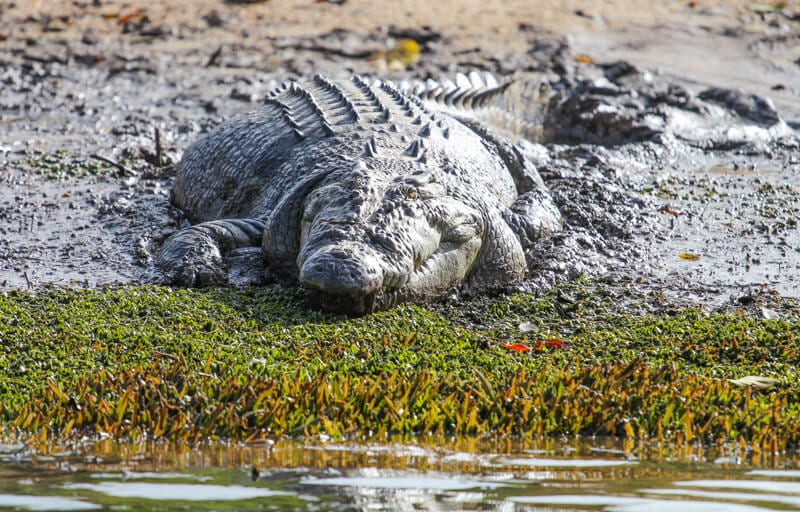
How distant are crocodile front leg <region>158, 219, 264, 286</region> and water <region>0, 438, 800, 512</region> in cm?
219

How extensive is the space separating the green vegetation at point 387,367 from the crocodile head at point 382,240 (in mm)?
152

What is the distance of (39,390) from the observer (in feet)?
12.2

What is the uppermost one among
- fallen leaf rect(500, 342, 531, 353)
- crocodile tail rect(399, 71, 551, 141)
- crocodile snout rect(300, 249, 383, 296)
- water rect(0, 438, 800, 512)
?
crocodile tail rect(399, 71, 551, 141)

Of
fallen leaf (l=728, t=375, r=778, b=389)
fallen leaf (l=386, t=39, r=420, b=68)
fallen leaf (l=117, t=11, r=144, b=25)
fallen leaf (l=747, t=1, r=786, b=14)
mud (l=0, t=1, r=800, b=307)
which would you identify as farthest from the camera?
fallen leaf (l=747, t=1, r=786, b=14)

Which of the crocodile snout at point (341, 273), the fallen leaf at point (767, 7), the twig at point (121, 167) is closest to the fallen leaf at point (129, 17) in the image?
the twig at point (121, 167)

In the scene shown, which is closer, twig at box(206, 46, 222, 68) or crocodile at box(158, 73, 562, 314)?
crocodile at box(158, 73, 562, 314)

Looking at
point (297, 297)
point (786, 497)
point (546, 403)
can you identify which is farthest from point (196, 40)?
point (786, 497)

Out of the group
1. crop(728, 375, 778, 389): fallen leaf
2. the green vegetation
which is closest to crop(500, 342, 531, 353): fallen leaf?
the green vegetation

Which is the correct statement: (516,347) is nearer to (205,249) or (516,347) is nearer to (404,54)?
(205,249)

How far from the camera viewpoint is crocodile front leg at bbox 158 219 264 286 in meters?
5.41

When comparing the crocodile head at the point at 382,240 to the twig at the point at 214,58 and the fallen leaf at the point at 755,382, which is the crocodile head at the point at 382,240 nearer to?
the fallen leaf at the point at 755,382

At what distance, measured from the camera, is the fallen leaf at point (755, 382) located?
13.2ft

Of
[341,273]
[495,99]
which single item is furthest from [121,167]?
[341,273]

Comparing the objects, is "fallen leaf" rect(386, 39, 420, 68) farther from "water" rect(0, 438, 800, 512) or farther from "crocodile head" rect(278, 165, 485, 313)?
"water" rect(0, 438, 800, 512)
